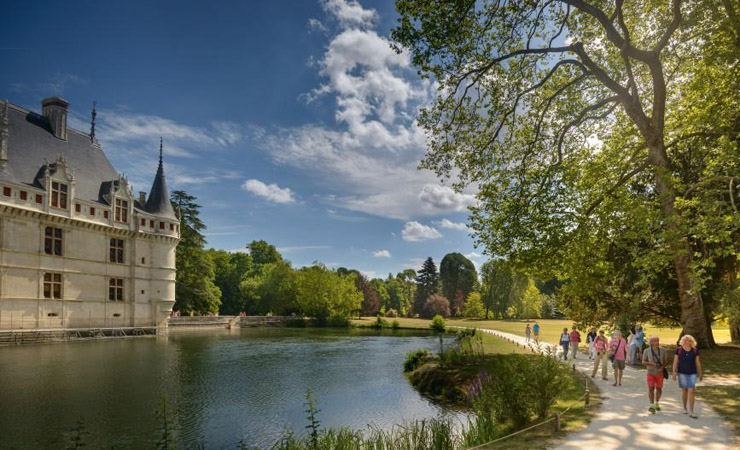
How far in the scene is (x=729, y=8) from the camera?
1447 centimetres

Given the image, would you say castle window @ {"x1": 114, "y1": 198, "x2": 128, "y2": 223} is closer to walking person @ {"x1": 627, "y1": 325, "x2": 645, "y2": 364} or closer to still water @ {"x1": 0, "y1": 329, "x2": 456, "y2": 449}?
still water @ {"x1": 0, "y1": 329, "x2": 456, "y2": 449}

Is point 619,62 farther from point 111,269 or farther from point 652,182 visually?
point 111,269

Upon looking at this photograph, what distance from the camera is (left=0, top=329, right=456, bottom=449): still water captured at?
12164 millimetres

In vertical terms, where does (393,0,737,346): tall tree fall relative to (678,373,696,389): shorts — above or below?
above

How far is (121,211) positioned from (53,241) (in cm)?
751

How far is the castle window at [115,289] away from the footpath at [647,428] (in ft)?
149

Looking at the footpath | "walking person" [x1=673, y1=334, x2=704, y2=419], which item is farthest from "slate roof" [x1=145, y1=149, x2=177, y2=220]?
"walking person" [x1=673, y1=334, x2=704, y2=419]

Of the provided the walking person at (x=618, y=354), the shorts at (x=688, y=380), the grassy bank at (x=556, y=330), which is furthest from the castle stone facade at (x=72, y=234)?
the shorts at (x=688, y=380)

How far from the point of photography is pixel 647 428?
28.7 ft

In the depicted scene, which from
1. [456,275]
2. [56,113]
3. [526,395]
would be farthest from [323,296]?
[526,395]

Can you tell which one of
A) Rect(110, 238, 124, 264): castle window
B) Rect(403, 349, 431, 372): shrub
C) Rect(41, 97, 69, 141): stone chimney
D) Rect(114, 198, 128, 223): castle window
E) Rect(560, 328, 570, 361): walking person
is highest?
Rect(41, 97, 69, 141): stone chimney

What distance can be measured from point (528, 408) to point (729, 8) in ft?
47.1

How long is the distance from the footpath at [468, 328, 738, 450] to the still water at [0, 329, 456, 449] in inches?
225

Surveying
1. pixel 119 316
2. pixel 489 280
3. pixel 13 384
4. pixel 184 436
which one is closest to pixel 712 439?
pixel 184 436
